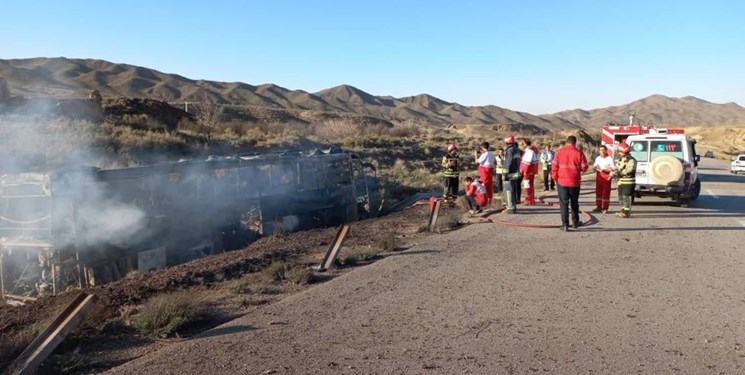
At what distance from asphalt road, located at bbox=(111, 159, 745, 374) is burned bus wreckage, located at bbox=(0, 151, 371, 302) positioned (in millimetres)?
4759

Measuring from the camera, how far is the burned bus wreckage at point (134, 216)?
31.8 feet

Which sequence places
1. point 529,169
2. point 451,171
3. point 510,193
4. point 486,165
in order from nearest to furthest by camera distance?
point 510,193 < point 486,165 < point 529,169 < point 451,171

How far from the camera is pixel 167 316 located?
5961 mm

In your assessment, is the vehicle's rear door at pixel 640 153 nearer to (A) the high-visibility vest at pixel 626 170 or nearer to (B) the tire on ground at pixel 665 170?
(B) the tire on ground at pixel 665 170

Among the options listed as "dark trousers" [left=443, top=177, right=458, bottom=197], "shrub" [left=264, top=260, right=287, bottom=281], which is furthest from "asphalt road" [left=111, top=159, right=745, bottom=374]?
A: "dark trousers" [left=443, top=177, right=458, bottom=197]

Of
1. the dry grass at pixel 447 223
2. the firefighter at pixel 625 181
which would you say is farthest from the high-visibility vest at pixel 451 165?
the firefighter at pixel 625 181

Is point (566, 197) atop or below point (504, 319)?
atop

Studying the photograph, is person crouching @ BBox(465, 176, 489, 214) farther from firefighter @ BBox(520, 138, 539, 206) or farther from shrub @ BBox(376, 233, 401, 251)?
shrub @ BBox(376, 233, 401, 251)

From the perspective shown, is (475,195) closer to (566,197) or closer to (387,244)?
(566,197)

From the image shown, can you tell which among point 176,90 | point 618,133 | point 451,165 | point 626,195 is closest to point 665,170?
point 626,195

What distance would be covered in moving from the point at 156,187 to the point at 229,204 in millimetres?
1899

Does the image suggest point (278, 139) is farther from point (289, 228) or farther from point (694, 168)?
point (694, 168)

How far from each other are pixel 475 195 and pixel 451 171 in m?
2.49

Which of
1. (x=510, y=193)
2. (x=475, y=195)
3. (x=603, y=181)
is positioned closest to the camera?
(x=510, y=193)
